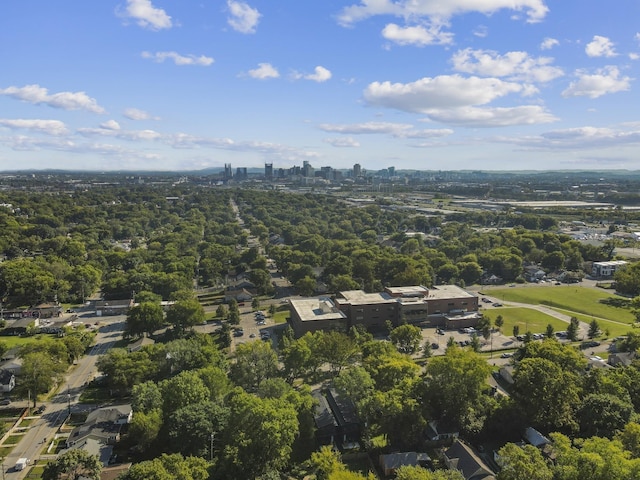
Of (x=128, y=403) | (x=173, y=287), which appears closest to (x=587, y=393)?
(x=128, y=403)

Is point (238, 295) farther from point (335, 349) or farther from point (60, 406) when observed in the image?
point (60, 406)

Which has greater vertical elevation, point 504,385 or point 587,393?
point 587,393

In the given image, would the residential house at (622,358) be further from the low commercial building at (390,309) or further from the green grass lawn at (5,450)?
the green grass lawn at (5,450)

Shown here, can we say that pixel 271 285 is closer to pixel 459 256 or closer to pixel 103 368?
pixel 103 368

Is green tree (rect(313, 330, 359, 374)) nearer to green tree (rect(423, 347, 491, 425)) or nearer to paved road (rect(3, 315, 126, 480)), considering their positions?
green tree (rect(423, 347, 491, 425))

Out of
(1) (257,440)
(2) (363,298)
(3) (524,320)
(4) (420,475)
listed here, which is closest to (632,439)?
(4) (420,475)
